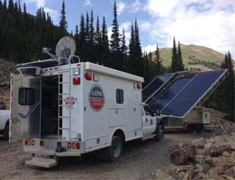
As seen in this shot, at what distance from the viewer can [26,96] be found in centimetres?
715

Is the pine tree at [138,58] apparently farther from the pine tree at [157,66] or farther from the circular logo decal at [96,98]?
the circular logo decal at [96,98]

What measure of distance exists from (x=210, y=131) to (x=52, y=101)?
11603mm

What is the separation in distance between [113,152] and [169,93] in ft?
28.5

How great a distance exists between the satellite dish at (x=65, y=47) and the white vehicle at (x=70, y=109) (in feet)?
0.88

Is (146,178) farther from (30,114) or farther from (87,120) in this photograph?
(30,114)

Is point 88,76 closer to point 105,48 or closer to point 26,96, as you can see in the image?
point 26,96

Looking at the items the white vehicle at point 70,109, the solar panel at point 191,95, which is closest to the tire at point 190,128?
the solar panel at point 191,95

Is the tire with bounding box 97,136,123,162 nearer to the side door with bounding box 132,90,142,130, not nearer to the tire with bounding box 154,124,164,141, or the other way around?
the side door with bounding box 132,90,142,130

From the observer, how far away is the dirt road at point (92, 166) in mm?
6384

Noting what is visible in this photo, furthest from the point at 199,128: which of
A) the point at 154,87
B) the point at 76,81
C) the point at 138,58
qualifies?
the point at 138,58

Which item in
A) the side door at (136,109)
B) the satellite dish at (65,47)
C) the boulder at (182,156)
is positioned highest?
the satellite dish at (65,47)

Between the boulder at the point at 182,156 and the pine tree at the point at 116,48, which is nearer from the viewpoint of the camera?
the boulder at the point at 182,156

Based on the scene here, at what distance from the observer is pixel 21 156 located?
333 inches

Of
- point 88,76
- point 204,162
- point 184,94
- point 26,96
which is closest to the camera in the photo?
point 88,76
